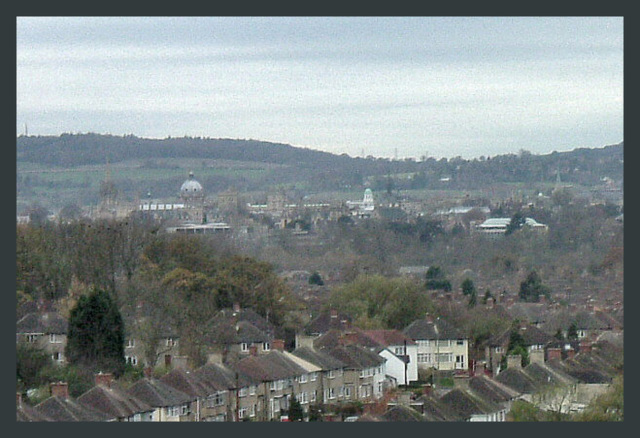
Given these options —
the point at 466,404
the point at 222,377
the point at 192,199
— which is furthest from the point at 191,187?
the point at 466,404

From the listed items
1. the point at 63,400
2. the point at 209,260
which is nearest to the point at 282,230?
the point at 209,260

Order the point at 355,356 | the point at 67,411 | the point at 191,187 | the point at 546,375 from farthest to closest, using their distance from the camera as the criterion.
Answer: the point at 191,187 → the point at 355,356 → the point at 546,375 → the point at 67,411

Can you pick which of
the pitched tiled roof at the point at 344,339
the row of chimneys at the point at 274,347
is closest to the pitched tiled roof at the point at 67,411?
the row of chimneys at the point at 274,347

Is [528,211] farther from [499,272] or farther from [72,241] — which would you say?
[72,241]

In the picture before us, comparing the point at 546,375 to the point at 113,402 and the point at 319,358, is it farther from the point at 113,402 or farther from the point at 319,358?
the point at 113,402

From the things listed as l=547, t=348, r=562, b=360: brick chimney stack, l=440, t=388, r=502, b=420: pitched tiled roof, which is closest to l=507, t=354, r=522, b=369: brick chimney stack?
l=547, t=348, r=562, b=360: brick chimney stack

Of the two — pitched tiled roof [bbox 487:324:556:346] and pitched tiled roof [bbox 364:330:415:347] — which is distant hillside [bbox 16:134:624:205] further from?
pitched tiled roof [bbox 364:330:415:347]
